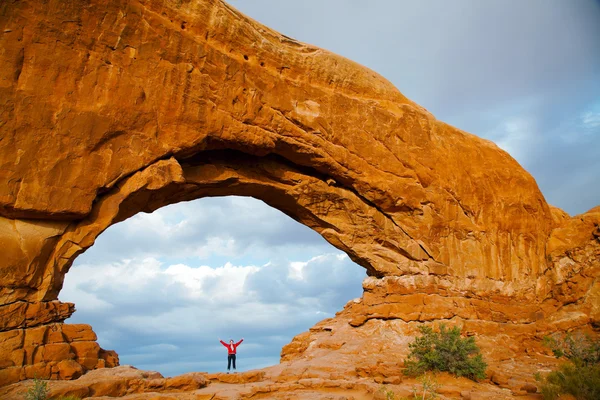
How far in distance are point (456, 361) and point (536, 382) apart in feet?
6.68

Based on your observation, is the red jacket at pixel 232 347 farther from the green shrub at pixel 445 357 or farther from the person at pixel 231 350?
the green shrub at pixel 445 357

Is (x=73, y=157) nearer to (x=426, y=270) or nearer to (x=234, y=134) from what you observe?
(x=234, y=134)

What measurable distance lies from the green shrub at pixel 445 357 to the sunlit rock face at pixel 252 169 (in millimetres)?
1956

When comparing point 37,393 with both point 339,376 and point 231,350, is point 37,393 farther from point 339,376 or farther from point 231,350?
point 231,350

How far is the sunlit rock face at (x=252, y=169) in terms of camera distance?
36.5 feet

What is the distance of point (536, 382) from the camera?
42.3ft

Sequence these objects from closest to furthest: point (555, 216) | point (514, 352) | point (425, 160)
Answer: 1. point (514, 352)
2. point (425, 160)
3. point (555, 216)

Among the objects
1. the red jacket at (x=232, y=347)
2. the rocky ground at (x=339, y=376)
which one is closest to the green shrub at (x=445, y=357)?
the rocky ground at (x=339, y=376)

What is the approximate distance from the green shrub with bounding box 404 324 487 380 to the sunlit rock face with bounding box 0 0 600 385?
1.96m

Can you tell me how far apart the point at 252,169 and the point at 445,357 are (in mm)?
8102

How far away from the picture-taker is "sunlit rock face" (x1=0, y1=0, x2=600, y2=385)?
11133 millimetres

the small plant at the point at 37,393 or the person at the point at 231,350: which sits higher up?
the person at the point at 231,350

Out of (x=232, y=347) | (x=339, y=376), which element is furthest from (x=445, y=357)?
(x=232, y=347)

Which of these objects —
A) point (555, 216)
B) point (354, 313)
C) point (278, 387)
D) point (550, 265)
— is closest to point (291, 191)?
point (354, 313)
